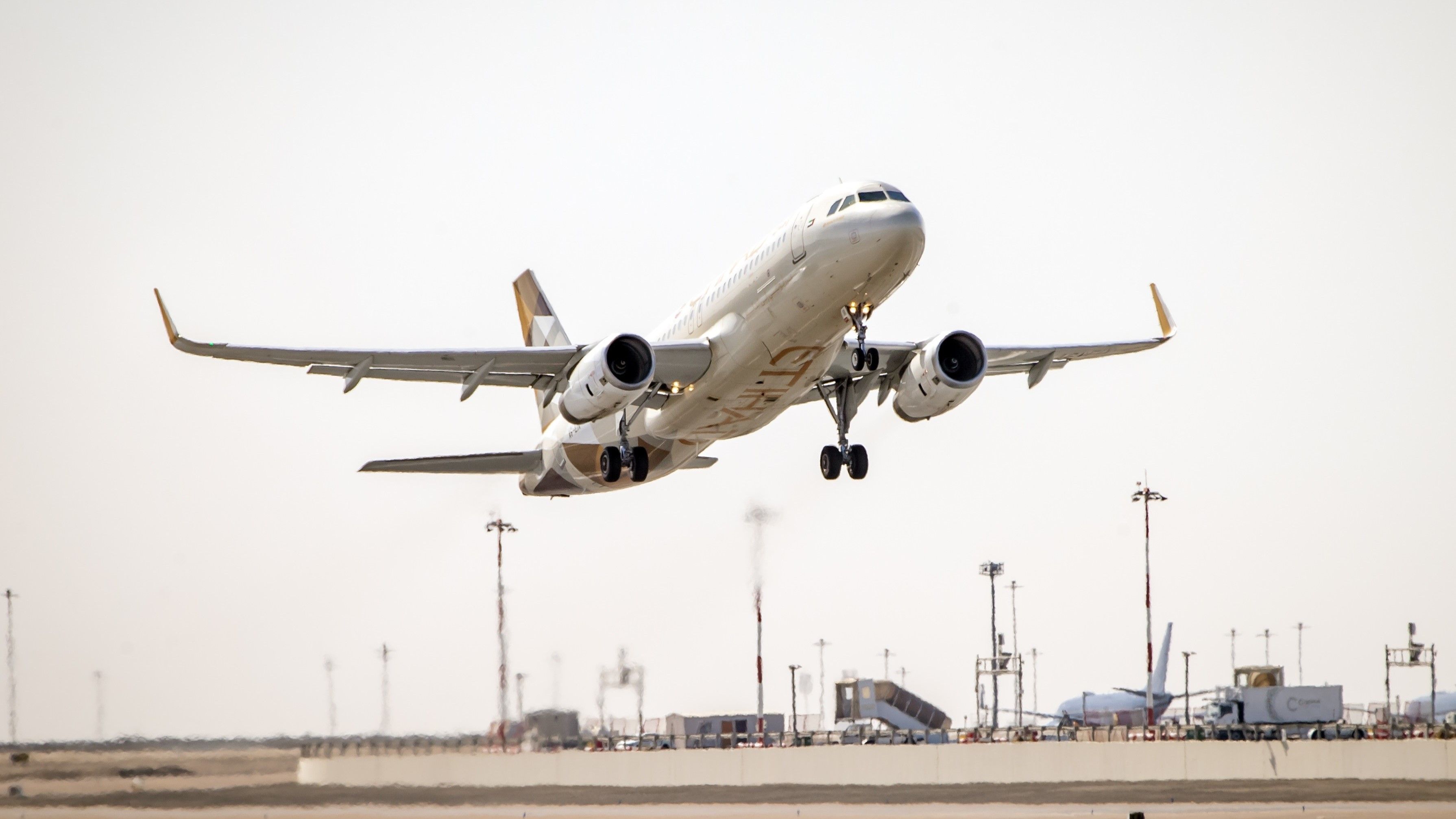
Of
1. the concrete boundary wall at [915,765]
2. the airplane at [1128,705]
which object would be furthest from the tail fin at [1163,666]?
the concrete boundary wall at [915,765]

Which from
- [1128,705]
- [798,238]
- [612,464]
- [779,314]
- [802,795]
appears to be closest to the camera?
[798,238]

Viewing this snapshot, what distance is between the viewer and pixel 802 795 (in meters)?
A: 58.5

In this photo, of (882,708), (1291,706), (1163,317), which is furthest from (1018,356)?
(882,708)

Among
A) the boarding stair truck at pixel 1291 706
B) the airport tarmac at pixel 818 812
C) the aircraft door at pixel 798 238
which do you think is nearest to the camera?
the aircraft door at pixel 798 238

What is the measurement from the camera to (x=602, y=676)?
7444 cm

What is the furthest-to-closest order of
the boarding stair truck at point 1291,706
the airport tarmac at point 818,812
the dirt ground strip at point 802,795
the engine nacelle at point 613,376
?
the boarding stair truck at point 1291,706, the dirt ground strip at point 802,795, the airport tarmac at point 818,812, the engine nacelle at point 613,376

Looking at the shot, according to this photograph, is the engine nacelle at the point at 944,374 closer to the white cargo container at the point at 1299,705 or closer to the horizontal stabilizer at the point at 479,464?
the horizontal stabilizer at the point at 479,464

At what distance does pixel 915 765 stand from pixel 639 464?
23675mm

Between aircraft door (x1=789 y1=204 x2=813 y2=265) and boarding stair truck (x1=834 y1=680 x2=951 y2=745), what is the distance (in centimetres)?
4679

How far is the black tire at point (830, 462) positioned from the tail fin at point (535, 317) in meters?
13.1

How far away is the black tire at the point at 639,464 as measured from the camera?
41.5m

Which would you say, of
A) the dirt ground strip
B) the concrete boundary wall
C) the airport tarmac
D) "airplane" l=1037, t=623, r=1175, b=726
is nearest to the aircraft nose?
the airport tarmac

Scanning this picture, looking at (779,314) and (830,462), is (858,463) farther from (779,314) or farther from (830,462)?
(779,314)

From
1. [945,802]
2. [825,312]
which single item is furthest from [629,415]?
[945,802]
